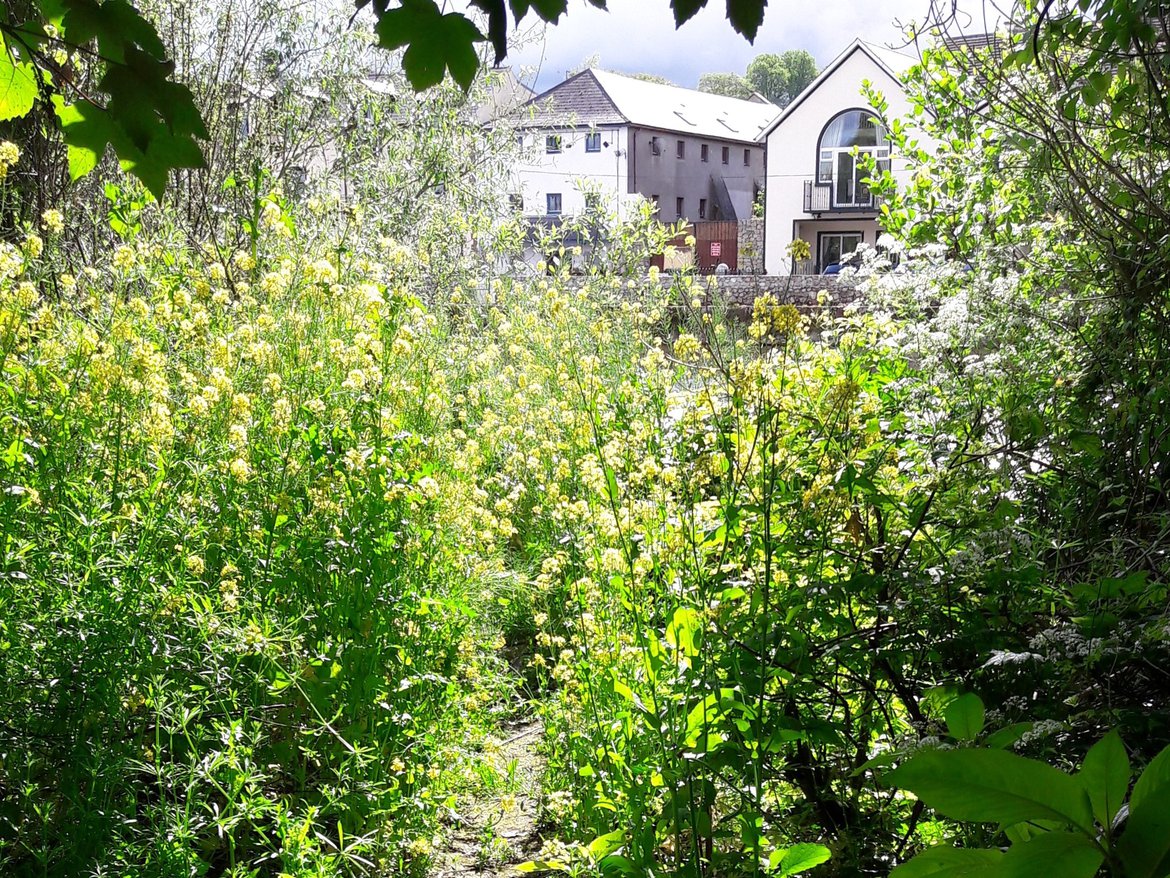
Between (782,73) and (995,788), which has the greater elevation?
(782,73)

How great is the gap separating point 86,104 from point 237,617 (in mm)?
1393

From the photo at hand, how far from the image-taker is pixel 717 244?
117ft

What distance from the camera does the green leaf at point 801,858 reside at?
165cm

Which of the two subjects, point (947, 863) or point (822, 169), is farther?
point (822, 169)

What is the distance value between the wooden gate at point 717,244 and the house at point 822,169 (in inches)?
54.5

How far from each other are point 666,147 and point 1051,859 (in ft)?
141

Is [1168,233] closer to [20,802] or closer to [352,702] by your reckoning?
[352,702]

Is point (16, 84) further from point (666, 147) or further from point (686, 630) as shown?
point (666, 147)

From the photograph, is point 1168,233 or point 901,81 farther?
point 901,81

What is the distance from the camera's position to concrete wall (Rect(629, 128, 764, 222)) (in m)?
40.0

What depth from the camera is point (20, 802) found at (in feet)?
7.49

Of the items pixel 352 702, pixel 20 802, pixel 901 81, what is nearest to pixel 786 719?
pixel 352 702

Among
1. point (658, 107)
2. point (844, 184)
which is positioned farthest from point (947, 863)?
point (658, 107)

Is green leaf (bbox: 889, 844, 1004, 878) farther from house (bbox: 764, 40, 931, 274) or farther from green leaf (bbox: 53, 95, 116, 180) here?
house (bbox: 764, 40, 931, 274)
